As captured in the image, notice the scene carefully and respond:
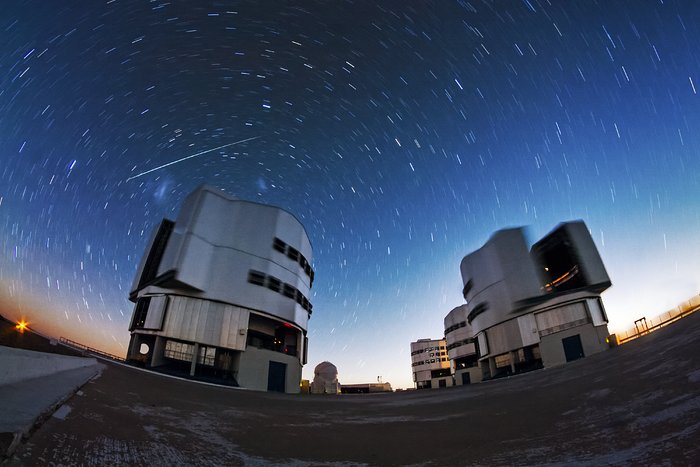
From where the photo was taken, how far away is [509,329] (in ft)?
141

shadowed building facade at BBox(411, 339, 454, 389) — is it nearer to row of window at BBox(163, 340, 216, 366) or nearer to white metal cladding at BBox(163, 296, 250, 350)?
white metal cladding at BBox(163, 296, 250, 350)

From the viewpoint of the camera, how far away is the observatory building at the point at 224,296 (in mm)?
30547

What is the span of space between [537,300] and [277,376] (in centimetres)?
3244

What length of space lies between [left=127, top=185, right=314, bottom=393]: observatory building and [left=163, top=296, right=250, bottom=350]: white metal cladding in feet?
0.28

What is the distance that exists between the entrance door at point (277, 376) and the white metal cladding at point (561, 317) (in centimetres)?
3091

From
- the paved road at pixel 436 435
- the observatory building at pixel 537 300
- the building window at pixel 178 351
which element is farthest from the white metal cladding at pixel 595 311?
the building window at pixel 178 351

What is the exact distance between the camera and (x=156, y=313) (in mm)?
30578

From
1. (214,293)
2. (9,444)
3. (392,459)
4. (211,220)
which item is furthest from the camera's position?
(211,220)

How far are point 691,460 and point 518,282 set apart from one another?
46051mm

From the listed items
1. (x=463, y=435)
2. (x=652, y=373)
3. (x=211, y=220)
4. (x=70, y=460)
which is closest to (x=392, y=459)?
(x=463, y=435)

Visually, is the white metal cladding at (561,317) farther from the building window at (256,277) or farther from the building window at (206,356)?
the building window at (206,356)

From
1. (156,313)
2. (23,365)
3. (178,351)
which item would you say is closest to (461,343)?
(178,351)

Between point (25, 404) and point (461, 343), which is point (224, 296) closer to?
point (25, 404)

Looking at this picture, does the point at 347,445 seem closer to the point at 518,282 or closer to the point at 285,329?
the point at 285,329
